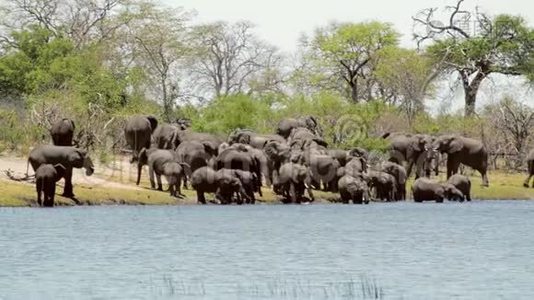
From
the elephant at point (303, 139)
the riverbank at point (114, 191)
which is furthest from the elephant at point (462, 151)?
the elephant at point (303, 139)

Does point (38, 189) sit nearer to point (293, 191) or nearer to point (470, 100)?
point (293, 191)

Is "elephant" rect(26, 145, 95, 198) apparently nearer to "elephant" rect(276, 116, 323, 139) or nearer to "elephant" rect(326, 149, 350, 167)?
"elephant" rect(326, 149, 350, 167)

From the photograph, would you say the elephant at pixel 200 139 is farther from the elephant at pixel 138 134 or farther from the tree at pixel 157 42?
the tree at pixel 157 42

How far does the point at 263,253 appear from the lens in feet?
98.2

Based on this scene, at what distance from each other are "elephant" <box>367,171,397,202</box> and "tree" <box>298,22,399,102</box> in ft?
115

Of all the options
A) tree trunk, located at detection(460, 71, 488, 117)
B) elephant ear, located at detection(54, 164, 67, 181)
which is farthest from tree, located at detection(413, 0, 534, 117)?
elephant ear, located at detection(54, 164, 67, 181)

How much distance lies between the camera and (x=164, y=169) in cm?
4672

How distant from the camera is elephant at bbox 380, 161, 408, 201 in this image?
51.9 m

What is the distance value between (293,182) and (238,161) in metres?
2.30

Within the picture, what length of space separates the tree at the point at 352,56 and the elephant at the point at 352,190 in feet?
123

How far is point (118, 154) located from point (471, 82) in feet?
104

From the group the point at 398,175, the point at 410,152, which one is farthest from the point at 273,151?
the point at 410,152

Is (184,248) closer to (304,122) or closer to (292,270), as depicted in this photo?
(292,270)

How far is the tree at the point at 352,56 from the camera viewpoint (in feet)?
294
